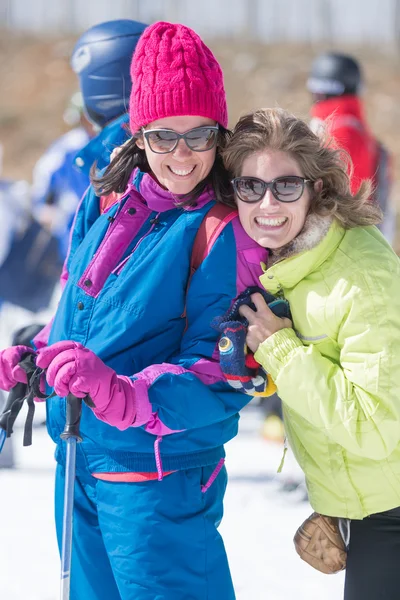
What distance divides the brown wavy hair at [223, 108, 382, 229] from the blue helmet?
1.69 m

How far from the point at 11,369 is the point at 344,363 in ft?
3.21

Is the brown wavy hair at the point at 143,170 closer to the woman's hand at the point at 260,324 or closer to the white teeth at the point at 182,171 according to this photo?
the white teeth at the point at 182,171

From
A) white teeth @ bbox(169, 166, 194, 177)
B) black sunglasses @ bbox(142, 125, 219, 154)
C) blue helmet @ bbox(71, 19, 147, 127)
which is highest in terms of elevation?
blue helmet @ bbox(71, 19, 147, 127)

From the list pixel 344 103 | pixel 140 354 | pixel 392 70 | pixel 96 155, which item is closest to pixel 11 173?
pixel 392 70

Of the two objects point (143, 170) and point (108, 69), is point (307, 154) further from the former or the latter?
point (108, 69)

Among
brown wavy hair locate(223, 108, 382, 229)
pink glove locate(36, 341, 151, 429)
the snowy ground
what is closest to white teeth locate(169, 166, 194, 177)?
brown wavy hair locate(223, 108, 382, 229)

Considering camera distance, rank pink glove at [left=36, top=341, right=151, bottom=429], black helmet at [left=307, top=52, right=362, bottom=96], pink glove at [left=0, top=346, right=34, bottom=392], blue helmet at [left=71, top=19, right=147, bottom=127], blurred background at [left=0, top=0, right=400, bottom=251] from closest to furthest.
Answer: pink glove at [left=36, top=341, right=151, bottom=429]
pink glove at [left=0, top=346, right=34, bottom=392]
blue helmet at [left=71, top=19, right=147, bottom=127]
black helmet at [left=307, top=52, right=362, bottom=96]
blurred background at [left=0, top=0, right=400, bottom=251]

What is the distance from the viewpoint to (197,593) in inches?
89.7

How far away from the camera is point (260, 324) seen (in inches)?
87.4

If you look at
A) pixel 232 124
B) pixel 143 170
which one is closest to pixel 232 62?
pixel 232 124

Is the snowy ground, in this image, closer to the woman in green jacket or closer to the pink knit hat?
the woman in green jacket

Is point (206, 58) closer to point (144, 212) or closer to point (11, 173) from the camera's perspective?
point (144, 212)

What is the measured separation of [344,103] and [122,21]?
1.97 meters

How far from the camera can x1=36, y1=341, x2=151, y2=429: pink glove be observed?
6.77 feet
